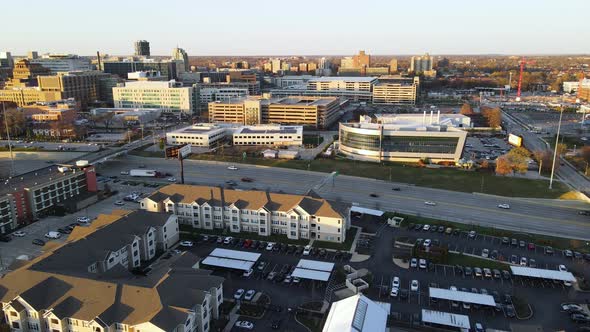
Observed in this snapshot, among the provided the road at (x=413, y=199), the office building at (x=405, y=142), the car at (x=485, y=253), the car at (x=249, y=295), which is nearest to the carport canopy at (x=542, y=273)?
the car at (x=485, y=253)

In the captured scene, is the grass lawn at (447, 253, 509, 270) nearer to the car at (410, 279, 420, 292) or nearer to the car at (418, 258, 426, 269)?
the car at (418, 258, 426, 269)

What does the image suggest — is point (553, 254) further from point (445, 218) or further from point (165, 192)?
point (165, 192)

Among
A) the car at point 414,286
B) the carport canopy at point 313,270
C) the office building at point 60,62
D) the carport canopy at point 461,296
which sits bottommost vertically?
the car at point 414,286

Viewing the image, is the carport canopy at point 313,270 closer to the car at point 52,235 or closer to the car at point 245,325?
the car at point 245,325

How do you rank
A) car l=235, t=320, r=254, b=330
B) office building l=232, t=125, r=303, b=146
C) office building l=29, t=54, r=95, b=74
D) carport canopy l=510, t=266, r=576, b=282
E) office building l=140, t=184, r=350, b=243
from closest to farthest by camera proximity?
car l=235, t=320, r=254, b=330 → carport canopy l=510, t=266, r=576, b=282 → office building l=140, t=184, r=350, b=243 → office building l=232, t=125, r=303, b=146 → office building l=29, t=54, r=95, b=74

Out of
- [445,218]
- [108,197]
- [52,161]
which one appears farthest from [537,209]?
[52,161]

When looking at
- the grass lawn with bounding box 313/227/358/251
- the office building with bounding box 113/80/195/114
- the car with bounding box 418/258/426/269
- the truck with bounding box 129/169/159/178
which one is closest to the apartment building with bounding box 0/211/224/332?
the grass lawn with bounding box 313/227/358/251

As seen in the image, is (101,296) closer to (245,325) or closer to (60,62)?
(245,325)
